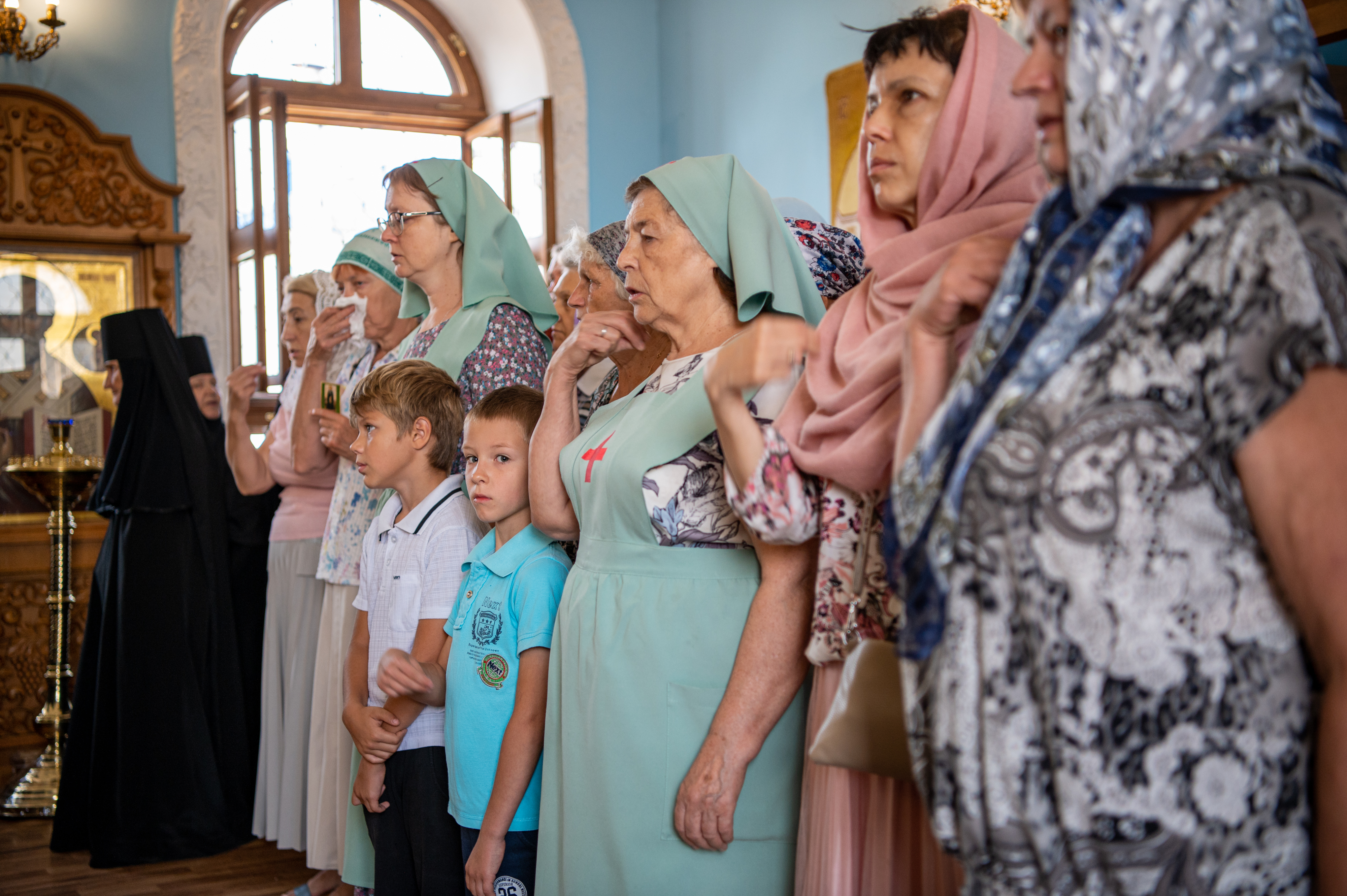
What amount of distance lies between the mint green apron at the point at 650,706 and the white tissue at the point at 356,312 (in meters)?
1.66

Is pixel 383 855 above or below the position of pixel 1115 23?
below

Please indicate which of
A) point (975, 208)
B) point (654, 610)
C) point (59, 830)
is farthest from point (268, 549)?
point (975, 208)

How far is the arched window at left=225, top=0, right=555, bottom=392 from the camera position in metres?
6.67

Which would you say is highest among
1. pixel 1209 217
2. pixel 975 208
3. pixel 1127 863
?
pixel 975 208

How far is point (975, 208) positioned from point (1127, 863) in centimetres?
79

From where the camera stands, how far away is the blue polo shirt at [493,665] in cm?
205

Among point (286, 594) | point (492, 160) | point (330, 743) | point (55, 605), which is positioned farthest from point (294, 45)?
point (330, 743)

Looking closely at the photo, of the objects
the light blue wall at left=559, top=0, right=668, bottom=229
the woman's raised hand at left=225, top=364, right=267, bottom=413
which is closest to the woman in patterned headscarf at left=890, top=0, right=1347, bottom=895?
the woman's raised hand at left=225, top=364, right=267, bottom=413

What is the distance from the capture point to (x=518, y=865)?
200cm

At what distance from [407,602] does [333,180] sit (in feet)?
17.3

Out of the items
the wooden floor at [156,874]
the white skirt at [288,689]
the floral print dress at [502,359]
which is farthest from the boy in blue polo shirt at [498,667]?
the wooden floor at [156,874]

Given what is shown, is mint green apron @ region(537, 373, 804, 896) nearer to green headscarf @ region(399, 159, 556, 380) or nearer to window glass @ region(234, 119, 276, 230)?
green headscarf @ region(399, 159, 556, 380)

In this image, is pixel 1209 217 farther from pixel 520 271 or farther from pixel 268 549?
pixel 268 549

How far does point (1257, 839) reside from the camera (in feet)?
2.92
